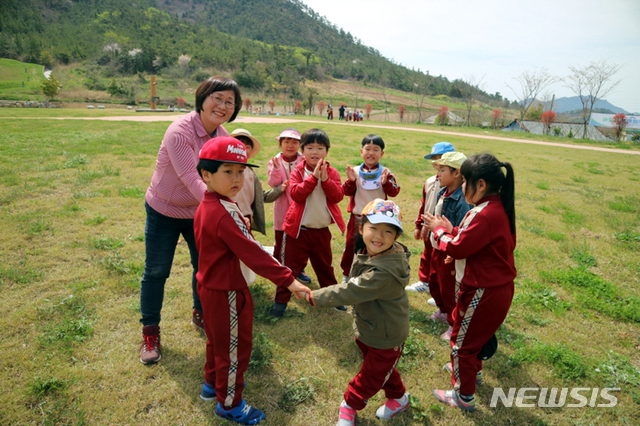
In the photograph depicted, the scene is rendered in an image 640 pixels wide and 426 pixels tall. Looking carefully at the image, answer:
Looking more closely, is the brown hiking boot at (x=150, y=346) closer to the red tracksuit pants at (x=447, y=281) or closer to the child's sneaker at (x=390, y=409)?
the child's sneaker at (x=390, y=409)

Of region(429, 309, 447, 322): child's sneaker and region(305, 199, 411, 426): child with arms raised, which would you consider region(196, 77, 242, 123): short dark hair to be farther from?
region(429, 309, 447, 322): child's sneaker

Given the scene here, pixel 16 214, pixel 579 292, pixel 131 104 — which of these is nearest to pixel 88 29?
pixel 131 104

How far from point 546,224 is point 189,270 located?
297 inches

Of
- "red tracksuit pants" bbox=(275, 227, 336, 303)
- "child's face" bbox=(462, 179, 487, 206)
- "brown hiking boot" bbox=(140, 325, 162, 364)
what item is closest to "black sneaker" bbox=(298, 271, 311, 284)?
"red tracksuit pants" bbox=(275, 227, 336, 303)

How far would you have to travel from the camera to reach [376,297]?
7.67ft

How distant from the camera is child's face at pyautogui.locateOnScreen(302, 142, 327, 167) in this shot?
12.3 feet

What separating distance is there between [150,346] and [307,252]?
1843mm

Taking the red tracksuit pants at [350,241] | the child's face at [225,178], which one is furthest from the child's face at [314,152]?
the child's face at [225,178]

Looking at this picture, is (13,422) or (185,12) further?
(185,12)

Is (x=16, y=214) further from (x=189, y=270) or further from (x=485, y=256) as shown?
(x=485, y=256)

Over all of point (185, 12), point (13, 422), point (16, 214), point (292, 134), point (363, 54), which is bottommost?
point (13, 422)

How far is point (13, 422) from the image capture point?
97.7 inches

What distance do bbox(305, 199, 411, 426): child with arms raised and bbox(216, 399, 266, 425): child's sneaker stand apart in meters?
0.62

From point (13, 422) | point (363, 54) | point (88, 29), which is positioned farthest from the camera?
point (363, 54)
